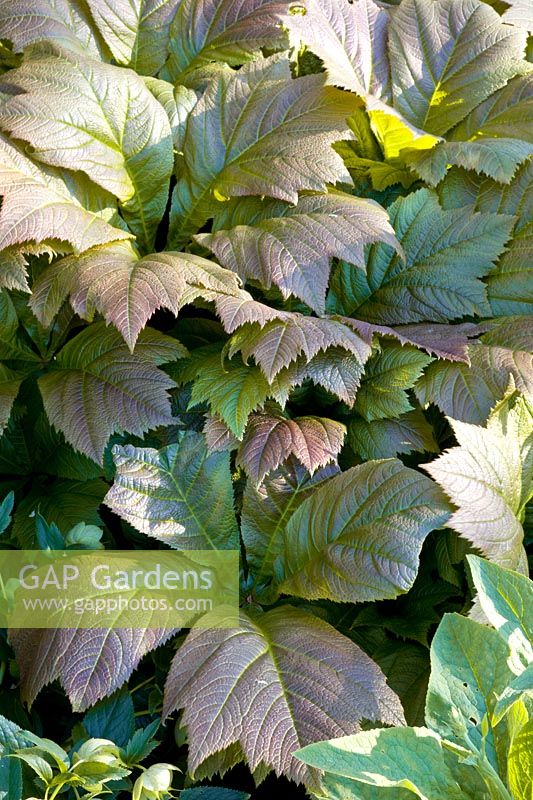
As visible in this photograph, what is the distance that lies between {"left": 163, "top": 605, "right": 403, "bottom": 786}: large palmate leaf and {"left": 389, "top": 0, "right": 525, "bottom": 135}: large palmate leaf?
109 centimetres

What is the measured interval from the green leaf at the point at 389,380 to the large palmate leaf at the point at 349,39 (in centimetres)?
47

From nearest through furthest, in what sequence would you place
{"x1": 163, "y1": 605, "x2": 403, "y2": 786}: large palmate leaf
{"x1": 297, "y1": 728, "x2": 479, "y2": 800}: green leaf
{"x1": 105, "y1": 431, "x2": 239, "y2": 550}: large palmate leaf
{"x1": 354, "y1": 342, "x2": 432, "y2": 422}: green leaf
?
{"x1": 297, "y1": 728, "x2": 479, "y2": 800}: green leaf < {"x1": 163, "y1": 605, "x2": 403, "y2": 786}: large palmate leaf < {"x1": 105, "y1": 431, "x2": 239, "y2": 550}: large palmate leaf < {"x1": 354, "y1": 342, "x2": 432, "y2": 422}: green leaf

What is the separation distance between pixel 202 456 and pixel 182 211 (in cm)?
52

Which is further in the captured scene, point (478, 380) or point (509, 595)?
point (478, 380)

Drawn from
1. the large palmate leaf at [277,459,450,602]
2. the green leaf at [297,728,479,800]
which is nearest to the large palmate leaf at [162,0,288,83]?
the large palmate leaf at [277,459,450,602]

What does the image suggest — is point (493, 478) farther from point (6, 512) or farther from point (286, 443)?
point (6, 512)

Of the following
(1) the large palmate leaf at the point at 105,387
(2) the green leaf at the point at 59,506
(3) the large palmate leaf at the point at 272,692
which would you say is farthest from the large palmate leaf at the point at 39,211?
(3) the large palmate leaf at the point at 272,692

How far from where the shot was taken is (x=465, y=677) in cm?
98

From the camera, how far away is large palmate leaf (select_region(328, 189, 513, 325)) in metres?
1.47

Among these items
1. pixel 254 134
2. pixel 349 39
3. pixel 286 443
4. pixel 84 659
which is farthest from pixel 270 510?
pixel 349 39

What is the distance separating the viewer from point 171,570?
119cm

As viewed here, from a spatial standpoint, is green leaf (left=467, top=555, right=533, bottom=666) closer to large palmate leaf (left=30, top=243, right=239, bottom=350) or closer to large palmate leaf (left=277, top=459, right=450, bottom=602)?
large palmate leaf (left=277, top=459, right=450, bottom=602)

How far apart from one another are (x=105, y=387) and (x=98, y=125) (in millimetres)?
464

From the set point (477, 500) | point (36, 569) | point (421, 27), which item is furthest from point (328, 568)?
point (421, 27)
